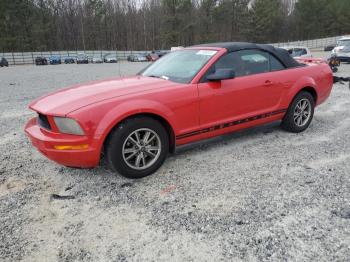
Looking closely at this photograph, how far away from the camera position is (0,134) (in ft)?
18.4

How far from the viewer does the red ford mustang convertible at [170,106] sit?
3326mm

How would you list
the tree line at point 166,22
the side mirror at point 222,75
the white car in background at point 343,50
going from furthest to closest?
the tree line at point 166,22 → the white car in background at point 343,50 → the side mirror at point 222,75

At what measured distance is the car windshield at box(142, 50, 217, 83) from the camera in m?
4.09

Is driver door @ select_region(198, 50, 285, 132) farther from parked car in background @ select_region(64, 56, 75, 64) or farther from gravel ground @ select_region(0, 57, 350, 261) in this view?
parked car in background @ select_region(64, 56, 75, 64)

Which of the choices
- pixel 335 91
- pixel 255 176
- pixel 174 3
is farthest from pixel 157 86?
pixel 174 3

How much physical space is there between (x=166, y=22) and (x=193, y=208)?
57422mm

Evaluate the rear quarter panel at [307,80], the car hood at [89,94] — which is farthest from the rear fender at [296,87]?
the car hood at [89,94]

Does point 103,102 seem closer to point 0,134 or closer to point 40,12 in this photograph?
point 0,134

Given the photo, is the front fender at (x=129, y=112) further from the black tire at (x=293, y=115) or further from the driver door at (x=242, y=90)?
the black tire at (x=293, y=115)

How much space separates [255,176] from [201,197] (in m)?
0.81

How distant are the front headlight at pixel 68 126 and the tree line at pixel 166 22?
53.1 m

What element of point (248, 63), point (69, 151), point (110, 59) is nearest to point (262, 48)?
point (248, 63)

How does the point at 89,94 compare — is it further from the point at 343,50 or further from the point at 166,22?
the point at 166,22

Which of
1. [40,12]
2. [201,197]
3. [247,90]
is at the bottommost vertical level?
[201,197]
